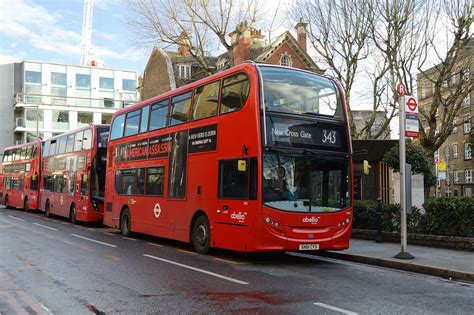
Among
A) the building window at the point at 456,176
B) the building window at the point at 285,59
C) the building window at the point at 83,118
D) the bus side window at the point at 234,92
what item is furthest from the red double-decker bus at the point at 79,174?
the building window at the point at 456,176

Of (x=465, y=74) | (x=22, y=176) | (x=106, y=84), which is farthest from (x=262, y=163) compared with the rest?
(x=106, y=84)

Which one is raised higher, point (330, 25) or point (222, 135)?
point (330, 25)

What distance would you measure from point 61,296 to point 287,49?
124 ft

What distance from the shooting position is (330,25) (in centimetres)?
2300

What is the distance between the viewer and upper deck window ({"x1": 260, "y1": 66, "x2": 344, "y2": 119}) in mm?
10852

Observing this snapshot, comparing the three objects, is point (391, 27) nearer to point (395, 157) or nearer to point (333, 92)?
point (395, 157)

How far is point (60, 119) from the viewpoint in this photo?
200ft

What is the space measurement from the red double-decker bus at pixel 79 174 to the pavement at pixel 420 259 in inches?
447

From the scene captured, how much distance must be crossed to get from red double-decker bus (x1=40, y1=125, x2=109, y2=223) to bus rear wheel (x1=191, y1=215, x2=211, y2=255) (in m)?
9.30

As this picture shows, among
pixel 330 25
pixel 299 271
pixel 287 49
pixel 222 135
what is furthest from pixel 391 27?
pixel 287 49

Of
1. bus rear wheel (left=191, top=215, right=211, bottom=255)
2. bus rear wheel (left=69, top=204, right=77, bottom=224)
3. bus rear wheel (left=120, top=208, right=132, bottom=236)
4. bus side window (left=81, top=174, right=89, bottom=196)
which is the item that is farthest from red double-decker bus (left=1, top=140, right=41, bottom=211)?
bus rear wheel (left=191, top=215, right=211, bottom=255)

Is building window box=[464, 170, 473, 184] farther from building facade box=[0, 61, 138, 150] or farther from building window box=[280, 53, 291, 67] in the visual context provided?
building facade box=[0, 61, 138, 150]

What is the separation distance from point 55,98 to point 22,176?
31.2 m

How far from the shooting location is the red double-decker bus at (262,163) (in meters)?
10.5
